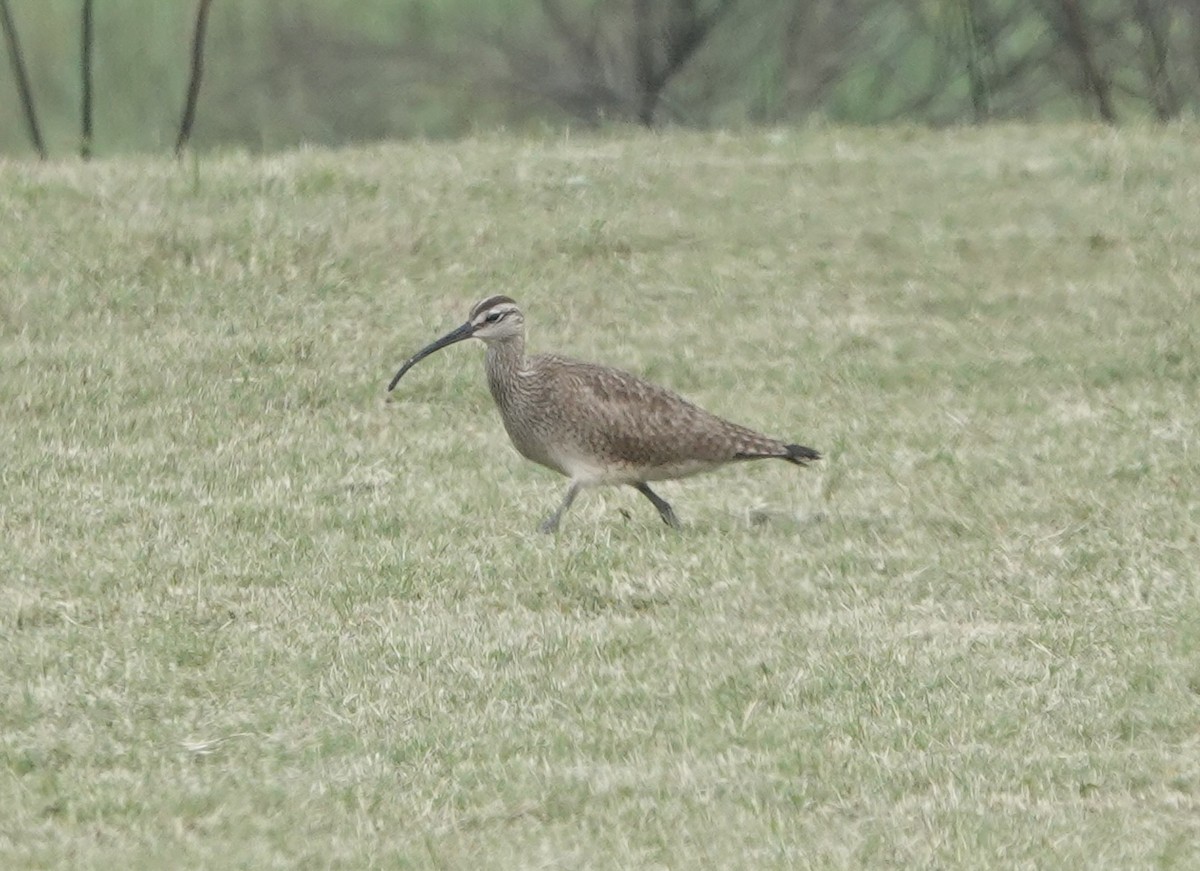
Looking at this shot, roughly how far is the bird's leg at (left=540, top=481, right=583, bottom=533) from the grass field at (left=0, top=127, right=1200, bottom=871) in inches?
5.1

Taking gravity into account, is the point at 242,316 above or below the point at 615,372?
below

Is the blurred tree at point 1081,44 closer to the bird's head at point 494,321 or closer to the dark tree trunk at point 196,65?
the dark tree trunk at point 196,65

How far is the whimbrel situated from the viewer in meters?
9.68

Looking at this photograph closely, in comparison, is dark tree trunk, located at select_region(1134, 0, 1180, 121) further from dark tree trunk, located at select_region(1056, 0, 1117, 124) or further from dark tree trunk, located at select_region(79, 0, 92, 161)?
dark tree trunk, located at select_region(79, 0, 92, 161)

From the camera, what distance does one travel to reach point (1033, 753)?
687 centimetres

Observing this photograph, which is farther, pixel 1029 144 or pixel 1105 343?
pixel 1029 144

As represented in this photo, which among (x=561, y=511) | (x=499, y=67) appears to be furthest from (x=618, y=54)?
(x=561, y=511)

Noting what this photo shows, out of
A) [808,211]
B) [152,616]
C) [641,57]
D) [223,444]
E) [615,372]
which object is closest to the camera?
[152,616]

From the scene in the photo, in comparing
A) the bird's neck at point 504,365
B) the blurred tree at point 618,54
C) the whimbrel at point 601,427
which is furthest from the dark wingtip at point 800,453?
the blurred tree at point 618,54

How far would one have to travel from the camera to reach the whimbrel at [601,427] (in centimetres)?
968

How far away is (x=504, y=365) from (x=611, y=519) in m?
0.86

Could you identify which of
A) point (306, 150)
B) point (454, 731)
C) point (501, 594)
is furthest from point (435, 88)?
point (454, 731)

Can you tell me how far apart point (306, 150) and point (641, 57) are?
8.61 m

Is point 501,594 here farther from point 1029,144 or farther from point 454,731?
point 1029,144
